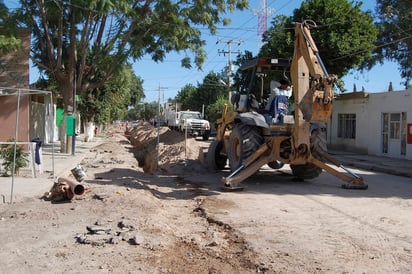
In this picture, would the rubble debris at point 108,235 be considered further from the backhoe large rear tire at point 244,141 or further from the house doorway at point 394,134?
the house doorway at point 394,134

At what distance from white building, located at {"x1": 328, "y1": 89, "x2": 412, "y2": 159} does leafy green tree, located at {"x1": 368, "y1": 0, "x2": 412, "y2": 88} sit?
117 inches

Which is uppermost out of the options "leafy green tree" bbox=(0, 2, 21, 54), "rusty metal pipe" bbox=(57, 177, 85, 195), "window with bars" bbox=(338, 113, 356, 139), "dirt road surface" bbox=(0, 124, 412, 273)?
"leafy green tree" bbox=(0, 2, 21, 54)

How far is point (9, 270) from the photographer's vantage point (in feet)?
16.6

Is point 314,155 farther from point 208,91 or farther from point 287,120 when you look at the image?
point 208,91

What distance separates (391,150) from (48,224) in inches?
793

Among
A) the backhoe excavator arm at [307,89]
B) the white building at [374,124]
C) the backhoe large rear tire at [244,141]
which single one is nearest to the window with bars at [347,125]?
the white building at [374,124]

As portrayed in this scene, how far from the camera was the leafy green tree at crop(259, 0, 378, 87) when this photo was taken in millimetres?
24938

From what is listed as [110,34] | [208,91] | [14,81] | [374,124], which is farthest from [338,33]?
[208,91]

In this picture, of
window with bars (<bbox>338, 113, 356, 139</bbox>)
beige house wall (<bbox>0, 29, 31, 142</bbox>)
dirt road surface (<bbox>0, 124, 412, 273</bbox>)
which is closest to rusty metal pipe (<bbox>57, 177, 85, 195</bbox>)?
dirt road surface (<bbox>0, 124, 412, 273</bbox>)

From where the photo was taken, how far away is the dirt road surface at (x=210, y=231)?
5.33m

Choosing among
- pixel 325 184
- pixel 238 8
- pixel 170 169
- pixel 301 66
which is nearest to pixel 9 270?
pixel 301 66

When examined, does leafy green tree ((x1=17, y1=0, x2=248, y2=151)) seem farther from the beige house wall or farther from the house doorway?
the house doorway

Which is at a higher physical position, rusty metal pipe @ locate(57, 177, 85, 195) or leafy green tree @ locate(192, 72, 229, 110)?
leafy green tree @ locate(192, 72, 229, 110)

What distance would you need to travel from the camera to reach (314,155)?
1164 centimetres
